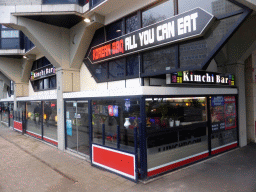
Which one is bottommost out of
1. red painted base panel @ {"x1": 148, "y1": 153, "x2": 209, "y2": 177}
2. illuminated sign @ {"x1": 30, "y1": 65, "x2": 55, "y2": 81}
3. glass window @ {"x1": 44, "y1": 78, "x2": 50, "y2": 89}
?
red painted base panel @ {"x1": 148, "y1": 153, "x2": 209, "y2": 177}

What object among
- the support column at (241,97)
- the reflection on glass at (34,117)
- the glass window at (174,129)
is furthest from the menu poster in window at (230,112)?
the reflection on glass at (34,117)

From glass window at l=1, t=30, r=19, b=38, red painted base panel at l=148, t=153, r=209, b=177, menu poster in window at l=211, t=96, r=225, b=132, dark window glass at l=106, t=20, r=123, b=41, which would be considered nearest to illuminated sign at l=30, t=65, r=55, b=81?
glass window at l=1, t=30, r=19, b=38

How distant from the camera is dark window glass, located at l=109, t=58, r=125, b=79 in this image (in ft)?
24.3

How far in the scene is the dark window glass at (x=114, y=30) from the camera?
7.49 m

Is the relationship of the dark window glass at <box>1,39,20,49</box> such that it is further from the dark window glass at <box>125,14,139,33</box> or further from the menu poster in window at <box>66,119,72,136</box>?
the dark window glass at <box>125,14,139,33</box>

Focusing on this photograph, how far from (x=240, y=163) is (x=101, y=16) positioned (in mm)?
7228

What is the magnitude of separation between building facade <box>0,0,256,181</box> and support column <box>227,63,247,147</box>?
44mm

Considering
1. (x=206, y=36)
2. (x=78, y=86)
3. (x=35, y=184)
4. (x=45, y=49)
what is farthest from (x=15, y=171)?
(x=206, y=36)

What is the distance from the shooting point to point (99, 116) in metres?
Answer: 7.36

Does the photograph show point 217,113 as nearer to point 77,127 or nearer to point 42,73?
point 77,127

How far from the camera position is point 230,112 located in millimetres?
8680

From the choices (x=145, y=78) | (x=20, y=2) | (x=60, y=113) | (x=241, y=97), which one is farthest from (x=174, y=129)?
(x=20, y=2)

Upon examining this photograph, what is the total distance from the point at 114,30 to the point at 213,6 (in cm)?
362

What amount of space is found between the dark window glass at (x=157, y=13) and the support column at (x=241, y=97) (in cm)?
460
